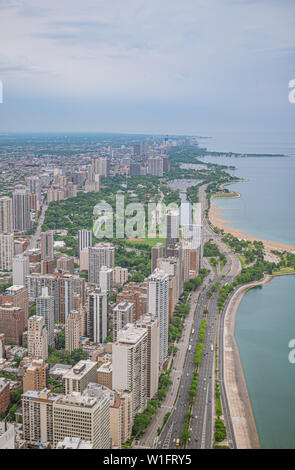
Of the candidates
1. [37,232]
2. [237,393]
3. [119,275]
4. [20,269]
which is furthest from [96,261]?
[37,232]

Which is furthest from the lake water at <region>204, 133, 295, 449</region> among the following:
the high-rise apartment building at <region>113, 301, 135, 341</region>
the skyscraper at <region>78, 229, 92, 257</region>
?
the skyscraper at <region>78, 229, 92, 257</region>

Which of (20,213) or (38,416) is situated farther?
(20,213)

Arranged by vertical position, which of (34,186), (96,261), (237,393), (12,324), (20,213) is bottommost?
(237,393)

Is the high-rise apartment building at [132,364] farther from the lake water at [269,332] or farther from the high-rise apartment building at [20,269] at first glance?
the high-rise apartment building at [20,269]

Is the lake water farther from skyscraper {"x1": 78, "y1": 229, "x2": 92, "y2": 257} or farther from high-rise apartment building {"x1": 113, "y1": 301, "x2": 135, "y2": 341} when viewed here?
skyscraper {"x1": 78, "y1": 229, "x2": 92, "y2": 257}

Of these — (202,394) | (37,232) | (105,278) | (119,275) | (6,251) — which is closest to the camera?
(202,394)

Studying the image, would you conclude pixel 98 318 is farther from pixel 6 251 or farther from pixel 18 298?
pixel 6 251
